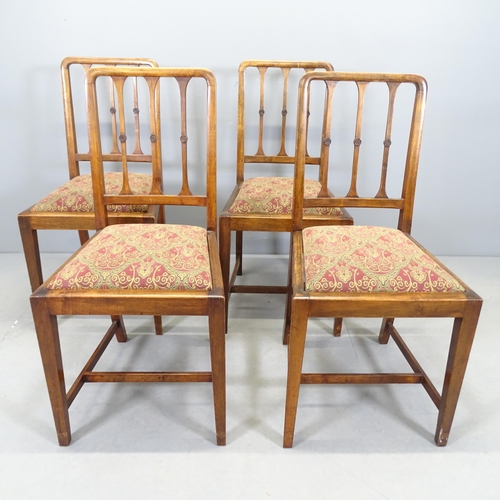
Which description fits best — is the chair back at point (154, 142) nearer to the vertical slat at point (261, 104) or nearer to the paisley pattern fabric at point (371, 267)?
the paisley pattern fabric at point (371, 267)

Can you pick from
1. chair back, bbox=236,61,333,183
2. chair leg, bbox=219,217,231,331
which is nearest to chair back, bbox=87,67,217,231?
chair leg, bbox=219,217,231,331

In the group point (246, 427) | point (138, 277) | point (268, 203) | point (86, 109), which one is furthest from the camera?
point (86, 109)

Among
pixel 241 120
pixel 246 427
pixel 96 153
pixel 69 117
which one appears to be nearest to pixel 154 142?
pixel 96 153

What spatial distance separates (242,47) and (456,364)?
1.81m

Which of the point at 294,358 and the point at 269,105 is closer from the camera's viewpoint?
the point at 294,358

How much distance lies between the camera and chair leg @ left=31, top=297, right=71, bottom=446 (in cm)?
106

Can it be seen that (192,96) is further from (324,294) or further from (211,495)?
(211,495)

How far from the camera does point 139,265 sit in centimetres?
109

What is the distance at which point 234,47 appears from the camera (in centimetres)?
220

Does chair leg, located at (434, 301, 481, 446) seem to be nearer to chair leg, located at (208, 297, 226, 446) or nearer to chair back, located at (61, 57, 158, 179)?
chair leg, located at (208, 297, 226, 446)

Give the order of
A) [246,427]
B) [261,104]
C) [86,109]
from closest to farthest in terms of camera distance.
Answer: [246,427] < [86,109] < [261,104]

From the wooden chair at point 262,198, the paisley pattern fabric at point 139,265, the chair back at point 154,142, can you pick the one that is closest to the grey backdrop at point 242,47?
the wooden chair at point 262,198

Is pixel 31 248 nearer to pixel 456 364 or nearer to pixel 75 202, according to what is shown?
pixel 75 202

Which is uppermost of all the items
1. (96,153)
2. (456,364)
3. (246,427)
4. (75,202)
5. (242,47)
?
(242,47)
